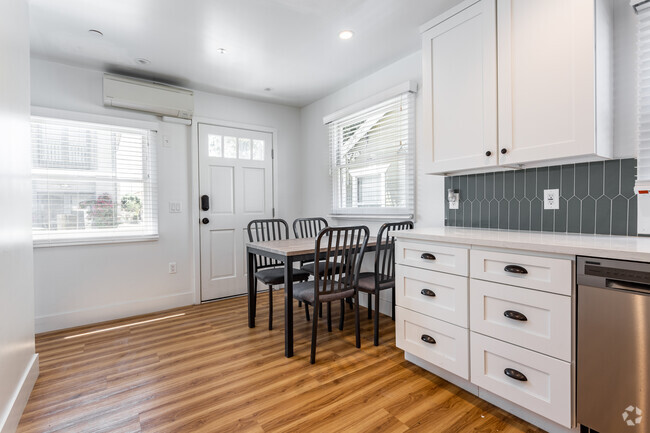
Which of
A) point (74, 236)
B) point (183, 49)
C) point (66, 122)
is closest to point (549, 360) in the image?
point (183, 49)

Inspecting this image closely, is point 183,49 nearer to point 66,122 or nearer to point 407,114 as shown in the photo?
point 66,122

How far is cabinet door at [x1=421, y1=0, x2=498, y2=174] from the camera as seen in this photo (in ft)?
6.49

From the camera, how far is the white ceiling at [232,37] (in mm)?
2205

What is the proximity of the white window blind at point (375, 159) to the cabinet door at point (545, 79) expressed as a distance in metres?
1.07

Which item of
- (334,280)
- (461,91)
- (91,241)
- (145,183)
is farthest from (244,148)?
(461,91)

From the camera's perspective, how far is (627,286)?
1231mm

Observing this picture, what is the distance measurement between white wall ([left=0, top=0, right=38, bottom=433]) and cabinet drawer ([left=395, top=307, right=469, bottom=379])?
2083mm

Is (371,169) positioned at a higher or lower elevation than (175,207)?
higher

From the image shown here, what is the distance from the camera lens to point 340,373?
2.11m

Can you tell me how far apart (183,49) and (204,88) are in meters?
0.92

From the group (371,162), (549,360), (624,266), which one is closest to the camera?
(624,266)

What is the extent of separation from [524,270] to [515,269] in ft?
0.13

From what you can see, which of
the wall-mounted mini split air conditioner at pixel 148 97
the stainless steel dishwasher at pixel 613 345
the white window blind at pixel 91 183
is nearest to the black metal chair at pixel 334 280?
the stainless steel dishwasher at pixel 613 345

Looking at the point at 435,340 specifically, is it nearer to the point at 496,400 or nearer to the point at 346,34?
the point at 496,400
